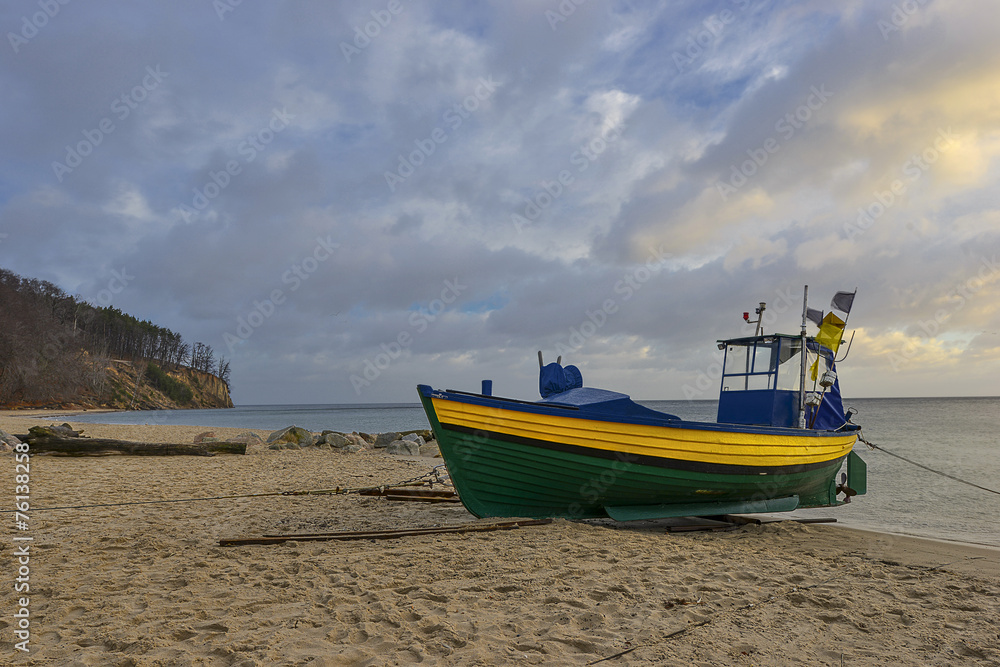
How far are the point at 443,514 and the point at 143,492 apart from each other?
5.24m

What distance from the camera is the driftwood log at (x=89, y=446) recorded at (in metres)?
13.9

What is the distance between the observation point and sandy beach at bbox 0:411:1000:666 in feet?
10.9

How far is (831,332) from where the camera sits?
9773 mm

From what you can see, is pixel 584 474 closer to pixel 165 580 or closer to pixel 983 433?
pixel 165 580

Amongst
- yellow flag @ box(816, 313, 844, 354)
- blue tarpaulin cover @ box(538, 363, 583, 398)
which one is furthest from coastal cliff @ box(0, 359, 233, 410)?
yellow flag @ box(816, 313, 844, 354)

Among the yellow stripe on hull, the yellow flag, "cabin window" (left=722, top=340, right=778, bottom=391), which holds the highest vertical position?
the yellow flag

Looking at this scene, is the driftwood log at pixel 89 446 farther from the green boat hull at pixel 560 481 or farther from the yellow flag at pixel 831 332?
the yellow flag at pixel 831 332

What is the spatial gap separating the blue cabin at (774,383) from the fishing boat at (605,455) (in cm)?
37

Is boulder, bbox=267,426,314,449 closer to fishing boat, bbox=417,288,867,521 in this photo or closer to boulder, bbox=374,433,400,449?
boulder, bbox=374,433,400,449

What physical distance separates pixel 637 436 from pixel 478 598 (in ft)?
11.1

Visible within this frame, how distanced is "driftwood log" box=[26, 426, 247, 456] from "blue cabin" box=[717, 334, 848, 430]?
1408 cm

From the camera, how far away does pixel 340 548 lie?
222 inches

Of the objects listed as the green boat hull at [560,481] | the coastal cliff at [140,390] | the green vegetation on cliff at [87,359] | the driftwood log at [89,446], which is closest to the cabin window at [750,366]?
the green boat hull at [560,481]

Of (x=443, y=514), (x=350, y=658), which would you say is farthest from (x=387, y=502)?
(x=350, y=658)
